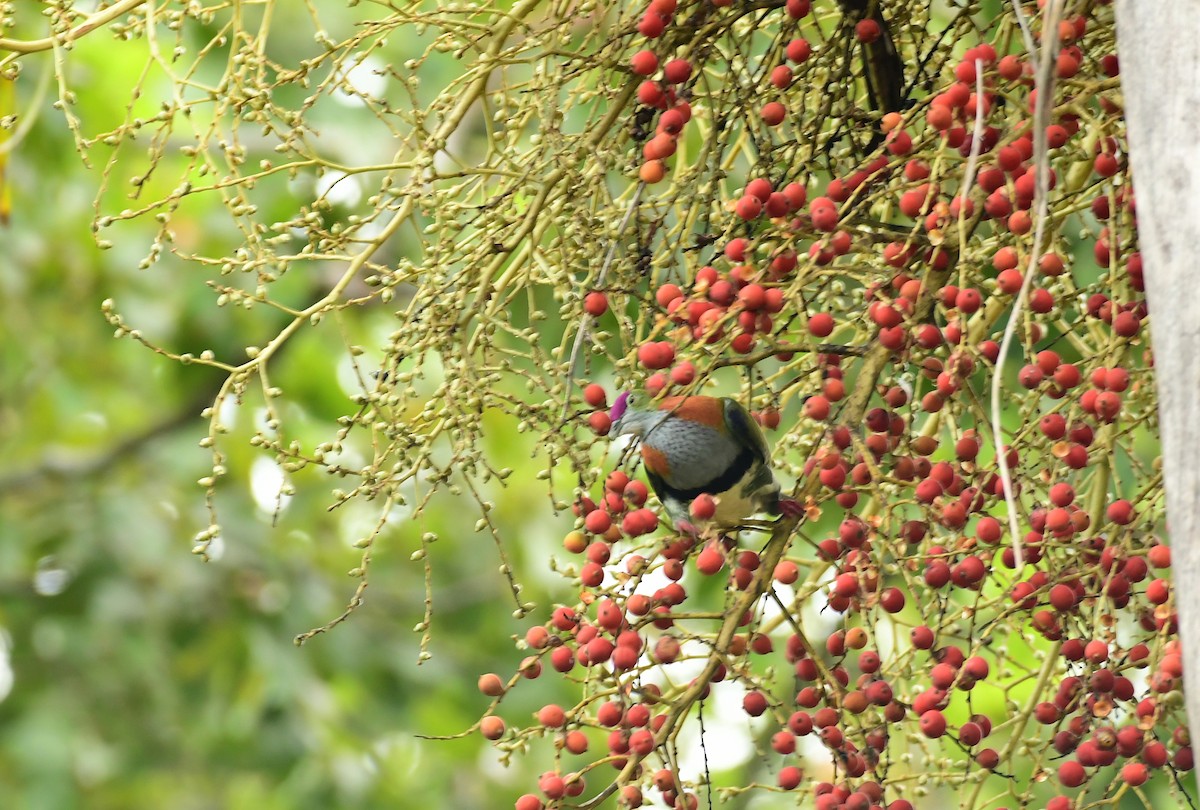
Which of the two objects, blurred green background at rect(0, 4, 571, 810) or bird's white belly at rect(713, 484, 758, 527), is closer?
bird's white belly at rect(713, 484, 758, 527)

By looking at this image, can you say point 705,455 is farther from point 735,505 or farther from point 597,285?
point 597,285

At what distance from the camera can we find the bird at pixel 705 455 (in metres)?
1.10

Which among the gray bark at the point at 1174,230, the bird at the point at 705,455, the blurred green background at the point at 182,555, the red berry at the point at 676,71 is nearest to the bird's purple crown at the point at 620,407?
the bird at the point at 705,455

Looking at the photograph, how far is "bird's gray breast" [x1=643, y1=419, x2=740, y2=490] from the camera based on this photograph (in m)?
1.15

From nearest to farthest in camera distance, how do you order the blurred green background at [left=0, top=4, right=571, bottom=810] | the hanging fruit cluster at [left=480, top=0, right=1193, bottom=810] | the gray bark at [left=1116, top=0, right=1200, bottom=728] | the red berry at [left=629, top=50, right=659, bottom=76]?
1. the gray bark at [left=1116, top=0, right=1200, bottom=728]
2. the hanging fruit cluster at [left=480, top=0, right=1193, bottom=810]
3. the red berry at [left=629, top=50, right=659, bottom=76]
4. the blurred green background at [left=0, top=4, right=571, bottom=810]

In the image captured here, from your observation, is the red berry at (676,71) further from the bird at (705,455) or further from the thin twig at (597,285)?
the bird at (705,455)

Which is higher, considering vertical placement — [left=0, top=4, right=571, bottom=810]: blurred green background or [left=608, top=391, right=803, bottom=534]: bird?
[left=0, top=4, right=571, bottom=810]: blurred green background

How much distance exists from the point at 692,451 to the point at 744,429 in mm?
48

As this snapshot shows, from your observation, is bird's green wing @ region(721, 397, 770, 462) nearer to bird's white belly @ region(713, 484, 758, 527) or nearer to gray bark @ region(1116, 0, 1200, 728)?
bird's white belly @ region(713, 484, 758, 527)

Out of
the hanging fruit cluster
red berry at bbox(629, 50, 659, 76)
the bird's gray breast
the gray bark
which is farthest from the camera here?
the bird's gray breast

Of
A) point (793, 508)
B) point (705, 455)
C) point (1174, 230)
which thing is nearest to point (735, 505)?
point (705, 455)

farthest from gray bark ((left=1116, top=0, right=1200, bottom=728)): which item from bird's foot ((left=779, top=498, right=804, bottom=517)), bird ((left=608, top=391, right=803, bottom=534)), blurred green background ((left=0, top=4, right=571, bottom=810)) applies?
blurred green background ((left=0, top=4, right=571, bottom=810))

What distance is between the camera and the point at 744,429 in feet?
3.91

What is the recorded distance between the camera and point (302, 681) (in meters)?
2.59
